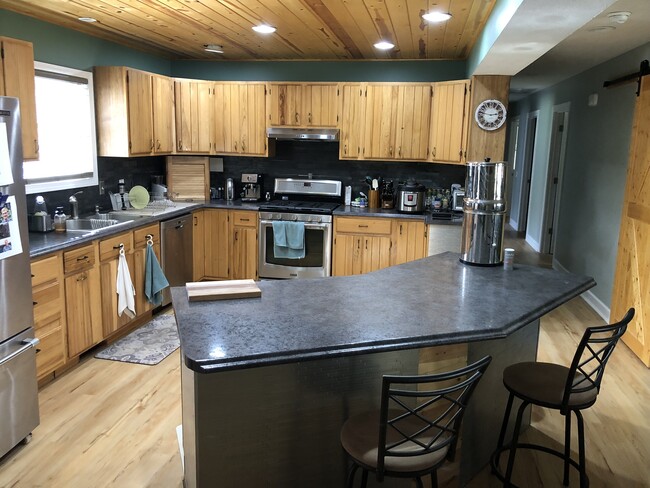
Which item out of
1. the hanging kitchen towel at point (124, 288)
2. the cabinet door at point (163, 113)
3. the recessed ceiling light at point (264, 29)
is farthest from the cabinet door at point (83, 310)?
the recessed ceiling light at point (264, 29)

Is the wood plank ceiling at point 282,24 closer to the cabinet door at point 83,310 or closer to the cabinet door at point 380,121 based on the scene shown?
the cabinet door at point 380,121

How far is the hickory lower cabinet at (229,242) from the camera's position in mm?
5625

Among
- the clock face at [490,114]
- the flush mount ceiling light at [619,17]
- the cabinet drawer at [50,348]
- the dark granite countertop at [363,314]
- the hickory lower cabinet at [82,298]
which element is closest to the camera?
the dark granite countertop at [363,314]

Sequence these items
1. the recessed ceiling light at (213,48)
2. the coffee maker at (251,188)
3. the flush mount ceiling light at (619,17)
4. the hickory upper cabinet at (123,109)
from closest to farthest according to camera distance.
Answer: the flush mount ceiling light at (619,17)
the hickory upper cabinet at (123,109)
the recessed ceiling light at (213,48)
the coffee maker at (251,188)

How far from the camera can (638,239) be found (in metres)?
4.25

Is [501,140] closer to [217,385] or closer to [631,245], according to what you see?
[631,245]

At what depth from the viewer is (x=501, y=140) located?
495cm

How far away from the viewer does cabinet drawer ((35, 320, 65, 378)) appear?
333 centimetres

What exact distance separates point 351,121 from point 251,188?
1302mm

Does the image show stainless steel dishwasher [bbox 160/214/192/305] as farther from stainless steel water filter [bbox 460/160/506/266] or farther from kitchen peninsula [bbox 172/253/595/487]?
stainless steel water filter [bbox 460/160/506/266]

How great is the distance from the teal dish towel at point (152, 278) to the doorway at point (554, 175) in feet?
16.7

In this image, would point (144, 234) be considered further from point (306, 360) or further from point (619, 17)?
point (619, 17)

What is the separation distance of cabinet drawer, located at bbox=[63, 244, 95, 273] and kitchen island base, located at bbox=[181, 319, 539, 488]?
5.51 ft

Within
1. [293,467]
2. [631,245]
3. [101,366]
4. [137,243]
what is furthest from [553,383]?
[137,243]
